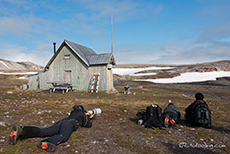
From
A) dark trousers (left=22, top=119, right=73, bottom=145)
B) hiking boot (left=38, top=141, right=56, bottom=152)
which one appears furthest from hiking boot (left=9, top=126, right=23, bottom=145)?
hiking boot (left=38, top=141, right=56, bottom=152)

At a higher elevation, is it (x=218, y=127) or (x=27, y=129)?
(x=27, y=129)

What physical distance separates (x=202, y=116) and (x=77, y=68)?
1737cm

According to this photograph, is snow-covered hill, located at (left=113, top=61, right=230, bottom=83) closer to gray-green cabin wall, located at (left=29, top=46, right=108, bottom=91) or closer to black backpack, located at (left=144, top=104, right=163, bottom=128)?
gray-green cabin wall, located at (left=29, top=46, right=108, bottom=91)

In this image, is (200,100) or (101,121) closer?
(200,100)

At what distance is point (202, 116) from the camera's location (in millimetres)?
6703

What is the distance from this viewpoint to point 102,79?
20.0m

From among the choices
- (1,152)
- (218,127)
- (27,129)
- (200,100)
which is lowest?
(218,127)

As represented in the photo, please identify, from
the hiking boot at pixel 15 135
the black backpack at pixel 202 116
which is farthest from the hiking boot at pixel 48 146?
the black backpack at pixel 202 116

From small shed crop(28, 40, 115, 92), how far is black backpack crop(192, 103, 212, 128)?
45.6 ft

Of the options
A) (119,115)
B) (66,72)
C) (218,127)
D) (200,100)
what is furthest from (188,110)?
(66,72)

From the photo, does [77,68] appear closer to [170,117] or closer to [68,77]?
[68,77]

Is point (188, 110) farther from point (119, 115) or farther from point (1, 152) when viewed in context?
point (1, 152)

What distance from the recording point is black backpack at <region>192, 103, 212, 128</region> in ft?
21.6

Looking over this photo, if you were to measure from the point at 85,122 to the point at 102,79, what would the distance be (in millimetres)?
13860
